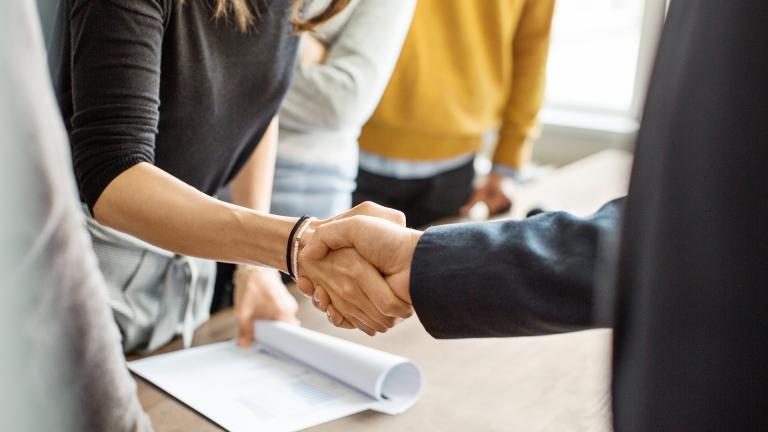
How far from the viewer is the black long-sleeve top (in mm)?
887

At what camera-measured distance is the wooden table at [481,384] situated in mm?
964

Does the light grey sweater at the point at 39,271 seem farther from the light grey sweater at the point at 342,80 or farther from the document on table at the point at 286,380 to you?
the light grey sweater at the point at 342,80

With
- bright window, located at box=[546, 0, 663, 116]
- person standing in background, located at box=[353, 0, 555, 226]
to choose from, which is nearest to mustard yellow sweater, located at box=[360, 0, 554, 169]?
person standing in background, located at box=[353, 0, 555, 226]

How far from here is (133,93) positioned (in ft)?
2.95

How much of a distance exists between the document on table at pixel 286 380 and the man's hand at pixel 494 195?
83 centimetres

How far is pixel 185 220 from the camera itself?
0.95 m

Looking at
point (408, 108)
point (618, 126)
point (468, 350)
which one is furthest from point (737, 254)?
point (618, 126)

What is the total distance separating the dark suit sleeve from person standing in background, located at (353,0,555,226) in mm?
710

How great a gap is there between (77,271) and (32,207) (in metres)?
0.07

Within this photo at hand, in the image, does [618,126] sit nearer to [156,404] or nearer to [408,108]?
[408,108]

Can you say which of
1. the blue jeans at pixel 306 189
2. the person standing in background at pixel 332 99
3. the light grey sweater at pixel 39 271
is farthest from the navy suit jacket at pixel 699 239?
the blue jeans at pixel 306 189

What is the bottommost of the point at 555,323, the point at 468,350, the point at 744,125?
the point at 468,350

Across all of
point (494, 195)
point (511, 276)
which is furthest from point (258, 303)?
point (494, 195)

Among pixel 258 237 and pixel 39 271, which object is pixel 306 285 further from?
pixel 39 271
